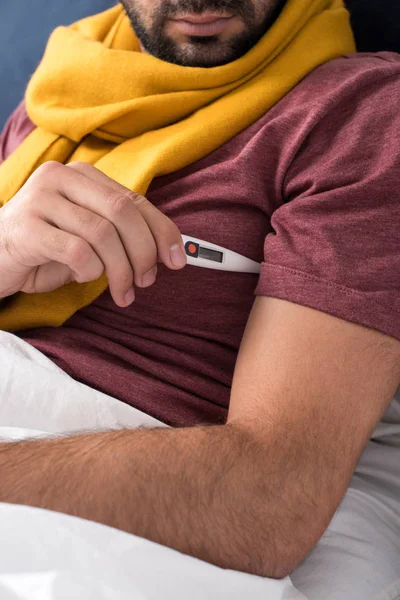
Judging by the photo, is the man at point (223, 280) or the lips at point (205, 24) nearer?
the man at point (223, 280)

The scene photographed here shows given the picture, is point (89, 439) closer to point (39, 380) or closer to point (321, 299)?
point (39, 380)

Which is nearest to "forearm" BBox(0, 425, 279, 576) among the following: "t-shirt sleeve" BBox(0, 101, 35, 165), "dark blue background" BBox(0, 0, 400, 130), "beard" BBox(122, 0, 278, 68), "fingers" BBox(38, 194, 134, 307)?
"fingers" BBox(38, 194, 134, 307)

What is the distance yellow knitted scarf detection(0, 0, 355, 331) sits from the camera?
0.91 m

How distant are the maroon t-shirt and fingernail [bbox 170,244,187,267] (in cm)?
11

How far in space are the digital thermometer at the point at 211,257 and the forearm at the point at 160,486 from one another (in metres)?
0.25

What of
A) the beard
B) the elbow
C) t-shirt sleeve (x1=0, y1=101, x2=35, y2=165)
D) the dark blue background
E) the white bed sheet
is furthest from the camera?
the dark blue background

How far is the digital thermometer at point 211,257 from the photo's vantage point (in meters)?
0.86

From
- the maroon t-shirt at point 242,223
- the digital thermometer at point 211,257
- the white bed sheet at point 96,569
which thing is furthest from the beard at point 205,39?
the white bed sheet at point 96,569

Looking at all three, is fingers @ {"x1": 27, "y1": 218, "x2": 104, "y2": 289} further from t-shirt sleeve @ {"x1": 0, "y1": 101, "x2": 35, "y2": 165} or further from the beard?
t-shirt sleeve @ {"x1": 0, "y1": 101, "x2": 35, "y2": 165}

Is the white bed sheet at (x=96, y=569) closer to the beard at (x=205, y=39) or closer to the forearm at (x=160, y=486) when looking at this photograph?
the forearm at (x=160, y=486)

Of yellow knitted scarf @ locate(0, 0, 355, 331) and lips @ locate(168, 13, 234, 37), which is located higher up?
lips @ locate(168, 13, 234, 37)

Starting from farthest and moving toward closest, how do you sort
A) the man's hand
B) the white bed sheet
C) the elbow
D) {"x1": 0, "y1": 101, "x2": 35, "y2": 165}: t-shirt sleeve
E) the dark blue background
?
1. the dark blue background
2. {"x1": 0, "y1": 101, "x2": 35, "y2": 165}: t-shirt sleeve
3. the man's hand
4. the elbow
5. the white bed sheet

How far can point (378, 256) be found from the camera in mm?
756

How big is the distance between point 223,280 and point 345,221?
0.58ft
